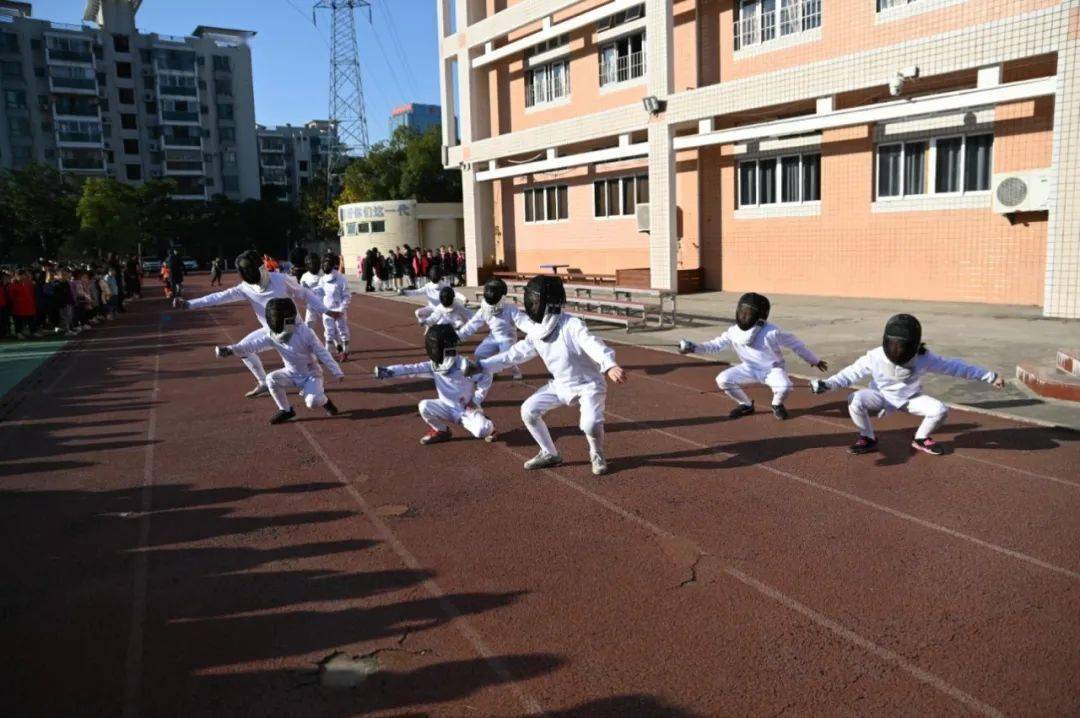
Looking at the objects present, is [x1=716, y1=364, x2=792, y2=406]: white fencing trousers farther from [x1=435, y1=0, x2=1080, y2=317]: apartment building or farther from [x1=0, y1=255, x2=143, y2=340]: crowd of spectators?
[x1=0, y1=255, x2=143, y2=340]: crowd of spectators

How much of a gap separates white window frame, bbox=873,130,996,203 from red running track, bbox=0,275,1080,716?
1056 cm

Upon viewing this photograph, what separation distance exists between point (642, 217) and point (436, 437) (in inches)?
634

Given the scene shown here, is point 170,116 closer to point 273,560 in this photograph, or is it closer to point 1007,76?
point 1007,76

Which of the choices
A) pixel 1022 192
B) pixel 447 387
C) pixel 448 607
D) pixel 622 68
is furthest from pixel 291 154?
pixel 448 607

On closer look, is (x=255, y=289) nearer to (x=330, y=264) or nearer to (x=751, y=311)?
(x=330, y=264)

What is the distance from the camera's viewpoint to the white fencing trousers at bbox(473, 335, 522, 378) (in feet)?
29.4

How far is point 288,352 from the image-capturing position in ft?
30.9

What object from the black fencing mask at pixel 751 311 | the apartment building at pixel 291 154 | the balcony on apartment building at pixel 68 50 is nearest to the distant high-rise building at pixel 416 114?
the apartment building at pixel 291 154

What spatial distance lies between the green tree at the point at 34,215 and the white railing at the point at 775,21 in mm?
50822

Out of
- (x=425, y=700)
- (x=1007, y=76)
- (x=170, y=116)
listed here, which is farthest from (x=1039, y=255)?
(x=170, y=116)

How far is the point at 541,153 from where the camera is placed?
93.7ft

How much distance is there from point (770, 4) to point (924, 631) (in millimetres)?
19800

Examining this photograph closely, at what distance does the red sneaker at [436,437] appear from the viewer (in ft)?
27.2

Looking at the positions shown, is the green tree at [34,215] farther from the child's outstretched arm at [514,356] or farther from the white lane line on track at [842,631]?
the white lane line on track at [842,631]
